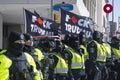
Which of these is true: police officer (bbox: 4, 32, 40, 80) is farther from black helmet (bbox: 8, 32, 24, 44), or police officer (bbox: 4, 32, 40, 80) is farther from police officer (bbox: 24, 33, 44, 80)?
police officer (bbox: 24, 33, 44, 80)

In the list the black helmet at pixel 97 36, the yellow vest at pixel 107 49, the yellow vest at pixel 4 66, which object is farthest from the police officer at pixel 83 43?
the yellow vest at pixel 4 66

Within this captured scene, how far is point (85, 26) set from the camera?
39.3ft

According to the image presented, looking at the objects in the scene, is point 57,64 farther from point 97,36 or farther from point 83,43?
point 97,36

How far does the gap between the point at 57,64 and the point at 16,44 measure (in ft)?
9.83

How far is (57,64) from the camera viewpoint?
915 centimetres

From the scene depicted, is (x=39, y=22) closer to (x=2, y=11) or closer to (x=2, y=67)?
(x=2, y=67)

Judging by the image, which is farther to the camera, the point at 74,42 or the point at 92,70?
the point at 92,70

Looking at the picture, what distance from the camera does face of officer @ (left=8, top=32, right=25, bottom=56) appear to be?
6253 mm

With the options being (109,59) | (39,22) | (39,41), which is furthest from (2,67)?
(109,59)

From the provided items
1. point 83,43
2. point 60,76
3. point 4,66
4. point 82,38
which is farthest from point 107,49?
point 4,66

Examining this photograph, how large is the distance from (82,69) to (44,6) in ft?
34.2

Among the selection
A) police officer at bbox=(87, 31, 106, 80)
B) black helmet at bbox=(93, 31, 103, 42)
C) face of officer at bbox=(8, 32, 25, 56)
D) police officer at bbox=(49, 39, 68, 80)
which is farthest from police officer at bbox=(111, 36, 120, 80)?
face of officer at bbox=(8, 32, 25, 56)

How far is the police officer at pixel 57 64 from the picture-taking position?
8984 millimetres

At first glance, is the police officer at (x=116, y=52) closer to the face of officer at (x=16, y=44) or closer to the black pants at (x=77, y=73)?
the black pants at (x=77, y=73)
